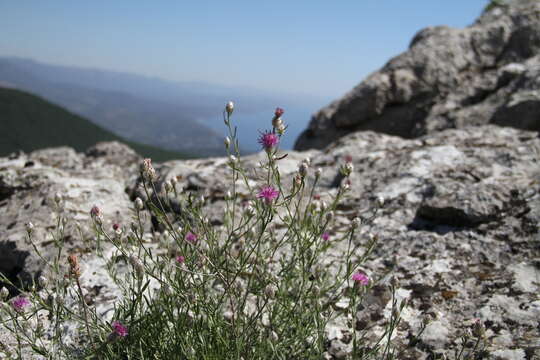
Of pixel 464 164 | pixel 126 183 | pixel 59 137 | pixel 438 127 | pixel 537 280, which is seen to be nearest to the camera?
pixel 537 280

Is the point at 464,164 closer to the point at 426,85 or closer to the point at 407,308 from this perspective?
the point at 407,308

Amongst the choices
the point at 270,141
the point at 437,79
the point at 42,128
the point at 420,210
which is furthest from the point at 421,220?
the point at 42,128

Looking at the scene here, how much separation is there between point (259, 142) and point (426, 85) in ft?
29.4

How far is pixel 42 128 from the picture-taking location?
374 feet

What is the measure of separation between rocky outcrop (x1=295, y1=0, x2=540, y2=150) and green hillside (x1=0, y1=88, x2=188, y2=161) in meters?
101

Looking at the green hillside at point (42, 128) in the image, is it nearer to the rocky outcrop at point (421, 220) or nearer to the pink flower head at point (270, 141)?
the rocky outcrop at point (421, 220)

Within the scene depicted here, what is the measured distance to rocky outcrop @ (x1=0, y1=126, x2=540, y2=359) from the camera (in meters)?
3.06

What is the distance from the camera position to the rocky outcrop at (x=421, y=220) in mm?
3062

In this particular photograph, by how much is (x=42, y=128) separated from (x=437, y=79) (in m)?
127

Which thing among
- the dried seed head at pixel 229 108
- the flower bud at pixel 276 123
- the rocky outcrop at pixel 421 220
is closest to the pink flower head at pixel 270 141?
the flower bud at pixel 276 123

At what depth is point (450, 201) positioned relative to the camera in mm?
4230

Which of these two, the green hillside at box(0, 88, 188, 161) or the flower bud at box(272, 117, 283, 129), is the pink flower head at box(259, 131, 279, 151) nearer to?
the flower bud at box(272, 117, 283, 129)

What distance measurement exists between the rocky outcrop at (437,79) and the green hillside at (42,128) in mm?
101036

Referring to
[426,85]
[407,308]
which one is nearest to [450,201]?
[407,308]
